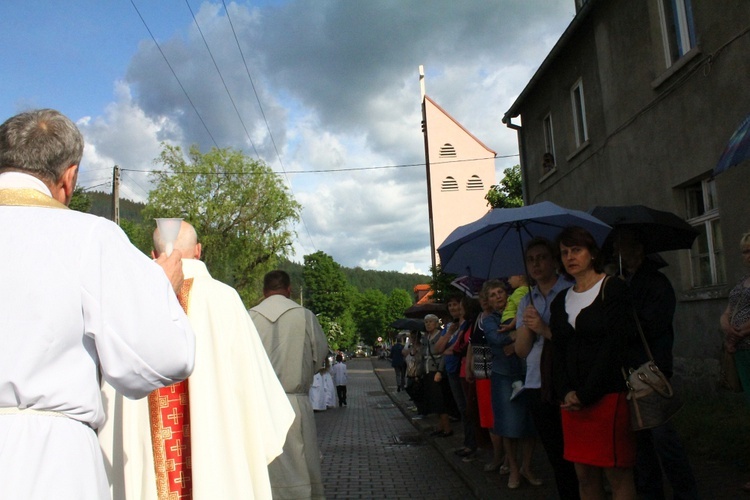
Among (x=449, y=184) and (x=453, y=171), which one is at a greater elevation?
(x=453, y=171)

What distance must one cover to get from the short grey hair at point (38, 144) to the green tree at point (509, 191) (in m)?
25.5

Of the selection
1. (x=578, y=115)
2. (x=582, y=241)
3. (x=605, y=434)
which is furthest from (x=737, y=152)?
(x=578, y=115)

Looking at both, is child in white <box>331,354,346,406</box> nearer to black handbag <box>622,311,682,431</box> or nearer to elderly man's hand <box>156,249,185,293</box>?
black handbag <box>622,311,682,431</box>

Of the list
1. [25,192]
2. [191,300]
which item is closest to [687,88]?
[191,300]

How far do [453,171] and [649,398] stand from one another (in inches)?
1734

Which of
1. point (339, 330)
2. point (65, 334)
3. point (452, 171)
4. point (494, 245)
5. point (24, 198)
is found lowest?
point (65, 334)

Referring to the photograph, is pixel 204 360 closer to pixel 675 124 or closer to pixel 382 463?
pixel 382 463

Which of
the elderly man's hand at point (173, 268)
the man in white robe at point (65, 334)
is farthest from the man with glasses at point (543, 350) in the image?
the man in white robe at point (65, 334)

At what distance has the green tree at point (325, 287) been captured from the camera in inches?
3979

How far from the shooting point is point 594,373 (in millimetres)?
4078

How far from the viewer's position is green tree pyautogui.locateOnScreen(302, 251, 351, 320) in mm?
101062

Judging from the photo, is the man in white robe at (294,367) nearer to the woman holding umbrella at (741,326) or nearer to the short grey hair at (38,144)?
the woman holding umbrella at (741,326)

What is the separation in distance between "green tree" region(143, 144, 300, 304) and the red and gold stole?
4292 centimetres

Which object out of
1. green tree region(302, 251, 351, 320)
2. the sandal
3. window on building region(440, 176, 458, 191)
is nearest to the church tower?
window on building region(440, 176, 458, 191)
